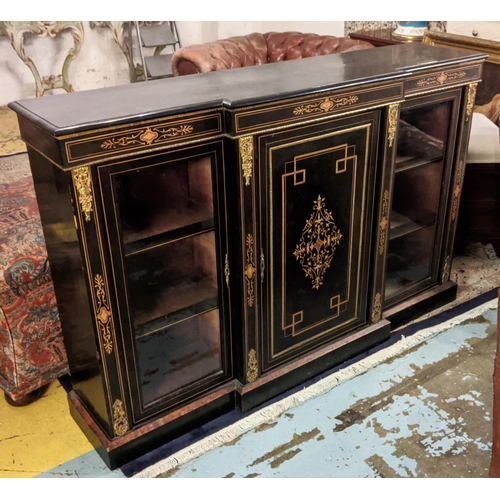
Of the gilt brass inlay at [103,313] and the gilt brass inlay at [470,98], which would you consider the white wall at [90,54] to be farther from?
the gilt brass inlay at [103,313]

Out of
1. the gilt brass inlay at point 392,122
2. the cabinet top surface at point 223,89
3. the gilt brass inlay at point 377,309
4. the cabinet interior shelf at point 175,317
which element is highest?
the cabinet top surface at point 223,89

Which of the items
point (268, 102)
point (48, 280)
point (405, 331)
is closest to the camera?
point (268, 102)

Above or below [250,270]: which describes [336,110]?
above

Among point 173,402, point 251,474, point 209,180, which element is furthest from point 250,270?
point 251,474

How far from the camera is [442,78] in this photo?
1.81 metres

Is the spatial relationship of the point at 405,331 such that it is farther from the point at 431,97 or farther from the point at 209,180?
the point at 209,180

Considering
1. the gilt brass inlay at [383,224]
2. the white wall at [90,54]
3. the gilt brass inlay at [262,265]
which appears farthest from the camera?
the white wall at [90,54]

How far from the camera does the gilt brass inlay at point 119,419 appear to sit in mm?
1509

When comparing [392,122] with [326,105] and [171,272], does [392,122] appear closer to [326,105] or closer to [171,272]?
[326,105]

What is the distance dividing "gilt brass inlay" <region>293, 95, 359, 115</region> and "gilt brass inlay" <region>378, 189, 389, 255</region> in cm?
37

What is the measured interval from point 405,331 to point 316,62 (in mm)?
1039

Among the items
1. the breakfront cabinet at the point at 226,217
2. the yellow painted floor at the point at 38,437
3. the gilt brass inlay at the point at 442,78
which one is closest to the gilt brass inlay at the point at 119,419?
the breakfront cabinet at the point at 226,217

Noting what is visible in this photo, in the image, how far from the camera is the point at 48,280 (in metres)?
1.72

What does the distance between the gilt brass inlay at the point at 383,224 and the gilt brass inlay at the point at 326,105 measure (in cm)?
37
